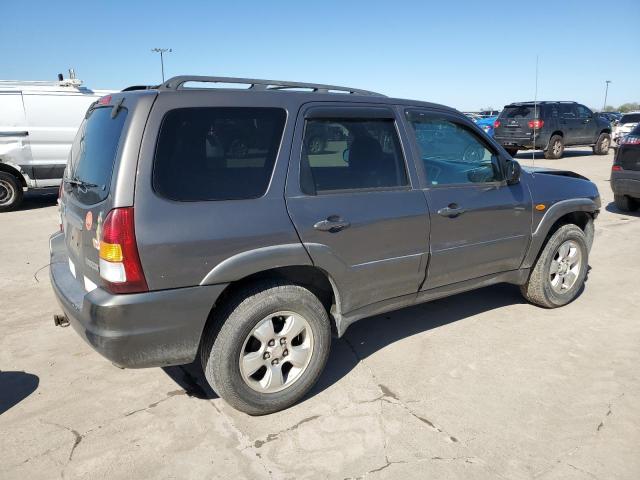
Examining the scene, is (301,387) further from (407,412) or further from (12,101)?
(12,101)

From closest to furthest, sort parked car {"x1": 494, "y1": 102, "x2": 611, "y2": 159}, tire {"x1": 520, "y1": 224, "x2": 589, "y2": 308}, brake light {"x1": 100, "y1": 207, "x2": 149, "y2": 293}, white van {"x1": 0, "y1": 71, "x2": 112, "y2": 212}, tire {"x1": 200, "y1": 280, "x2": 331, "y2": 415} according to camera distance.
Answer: brake light {"x1": 100, "y1": 207, "x2": 149, "y2": 293} → tire {"x1": 200, "y1": 280, "x2": 331, "y2": 415} → tire {"x1": 520, "y1": 224, "x2": 589, "y2": 308} → white van {"x1": 0, "y1": 71, "x2": 112, "y2": 212} → parked car {"x1": 494, "y1": 102, "x2": 611, "y2": 159}

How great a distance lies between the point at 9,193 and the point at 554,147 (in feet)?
50.7

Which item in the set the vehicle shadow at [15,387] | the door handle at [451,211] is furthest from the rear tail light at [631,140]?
the vehicle shadow at [15,387]

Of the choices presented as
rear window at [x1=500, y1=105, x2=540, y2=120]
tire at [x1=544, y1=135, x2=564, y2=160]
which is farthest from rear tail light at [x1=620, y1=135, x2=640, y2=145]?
tire at [x1=544, y1=135, x2=564, y2=160]

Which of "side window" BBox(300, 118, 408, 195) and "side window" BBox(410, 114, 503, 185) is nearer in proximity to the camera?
"side window" BBox(300, 118, 408, 195)

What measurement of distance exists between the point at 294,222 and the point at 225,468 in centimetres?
131

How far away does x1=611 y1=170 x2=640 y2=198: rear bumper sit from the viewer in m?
7.80

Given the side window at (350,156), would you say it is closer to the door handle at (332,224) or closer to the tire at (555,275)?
the door handle at (332,224)

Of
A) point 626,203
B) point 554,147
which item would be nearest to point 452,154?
point 626,203

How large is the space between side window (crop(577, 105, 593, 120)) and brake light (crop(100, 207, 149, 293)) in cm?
1786

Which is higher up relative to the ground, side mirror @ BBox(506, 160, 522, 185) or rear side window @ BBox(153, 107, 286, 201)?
rear side window @ BBox(153, 107, 286, 201)

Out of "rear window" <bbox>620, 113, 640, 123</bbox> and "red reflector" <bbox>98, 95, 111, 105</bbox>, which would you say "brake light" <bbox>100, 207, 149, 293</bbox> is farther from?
"rear window" <bbox>620, 113, 640, 123</bbox>

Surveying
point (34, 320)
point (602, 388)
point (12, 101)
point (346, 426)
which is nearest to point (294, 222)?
point (346, 426)

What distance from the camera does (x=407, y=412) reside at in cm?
286
